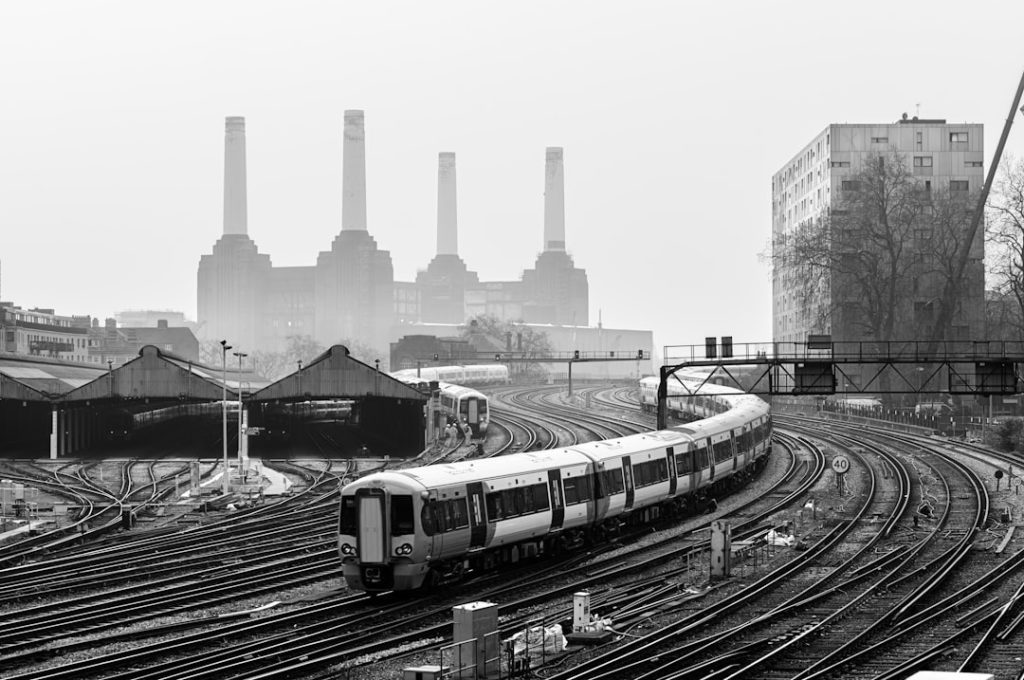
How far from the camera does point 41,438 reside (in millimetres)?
70188

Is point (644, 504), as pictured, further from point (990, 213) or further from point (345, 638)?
point (990, 213)

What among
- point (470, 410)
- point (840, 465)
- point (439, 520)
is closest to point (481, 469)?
point (439, 520)

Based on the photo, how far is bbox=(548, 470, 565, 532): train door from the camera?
31.9 meters

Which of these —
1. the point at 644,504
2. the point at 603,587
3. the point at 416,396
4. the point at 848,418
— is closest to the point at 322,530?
the point at 644,504

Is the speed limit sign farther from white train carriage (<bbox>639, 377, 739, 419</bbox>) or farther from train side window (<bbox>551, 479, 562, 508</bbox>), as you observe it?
train side window (<bbox>551, 479, 562, 508</bbox>)

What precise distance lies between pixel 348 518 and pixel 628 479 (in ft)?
36.0

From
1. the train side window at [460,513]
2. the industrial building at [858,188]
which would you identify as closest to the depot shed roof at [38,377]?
the train side window at [460,513]

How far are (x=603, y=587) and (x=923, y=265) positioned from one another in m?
63.7

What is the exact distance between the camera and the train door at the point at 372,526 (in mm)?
26812

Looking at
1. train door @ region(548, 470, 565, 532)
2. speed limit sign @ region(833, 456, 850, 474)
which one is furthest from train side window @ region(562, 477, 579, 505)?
speed limit sign @ region(833, 456, 850, 474)

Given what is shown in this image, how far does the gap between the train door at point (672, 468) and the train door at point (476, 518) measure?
1152cm

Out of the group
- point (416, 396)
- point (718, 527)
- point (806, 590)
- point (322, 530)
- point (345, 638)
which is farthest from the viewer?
point (416, 396)

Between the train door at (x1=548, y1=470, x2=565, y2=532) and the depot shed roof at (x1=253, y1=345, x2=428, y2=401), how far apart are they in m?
36.6

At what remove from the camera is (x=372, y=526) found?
27031mm
